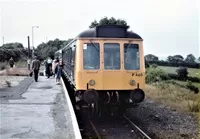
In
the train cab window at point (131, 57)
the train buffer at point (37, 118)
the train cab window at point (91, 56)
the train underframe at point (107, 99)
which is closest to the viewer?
the train buffer at point (37, 118)

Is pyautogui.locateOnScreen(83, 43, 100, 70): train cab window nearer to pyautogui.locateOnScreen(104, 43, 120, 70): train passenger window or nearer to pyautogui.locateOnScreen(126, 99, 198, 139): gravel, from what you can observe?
pyautogui.locateOnScreen(104, 43, 120, 70): train passenger window

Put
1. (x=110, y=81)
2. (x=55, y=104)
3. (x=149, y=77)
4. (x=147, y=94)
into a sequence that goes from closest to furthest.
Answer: (x=110, y=81) < (x=55, y=104) < (x=147, y=94) < (x=149, y=77)

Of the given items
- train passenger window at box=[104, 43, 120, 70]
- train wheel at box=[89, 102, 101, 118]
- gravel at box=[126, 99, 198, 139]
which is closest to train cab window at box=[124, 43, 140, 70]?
train passenger window at box=[104, 43, 120, 70]

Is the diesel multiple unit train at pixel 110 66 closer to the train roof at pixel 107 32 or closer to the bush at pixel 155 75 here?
the train roof at pixel 107 32

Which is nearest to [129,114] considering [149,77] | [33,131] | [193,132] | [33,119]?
[193,132]

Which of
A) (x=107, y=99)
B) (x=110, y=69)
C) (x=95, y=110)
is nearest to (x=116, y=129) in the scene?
(x=107, y=99)

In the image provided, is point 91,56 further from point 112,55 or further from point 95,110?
point 95,110

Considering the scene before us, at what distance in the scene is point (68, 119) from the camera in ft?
35.2

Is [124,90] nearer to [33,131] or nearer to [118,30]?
[118,30]

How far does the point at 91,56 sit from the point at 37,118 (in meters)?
2.65

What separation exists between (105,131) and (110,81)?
157 centimetres

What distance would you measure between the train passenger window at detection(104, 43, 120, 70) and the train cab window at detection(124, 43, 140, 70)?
0.25 m

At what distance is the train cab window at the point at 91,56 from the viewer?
1221cm

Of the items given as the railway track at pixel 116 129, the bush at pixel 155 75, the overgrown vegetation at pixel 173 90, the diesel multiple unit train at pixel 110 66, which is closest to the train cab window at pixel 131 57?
the diesel multiple unit train at pixel 110 66
